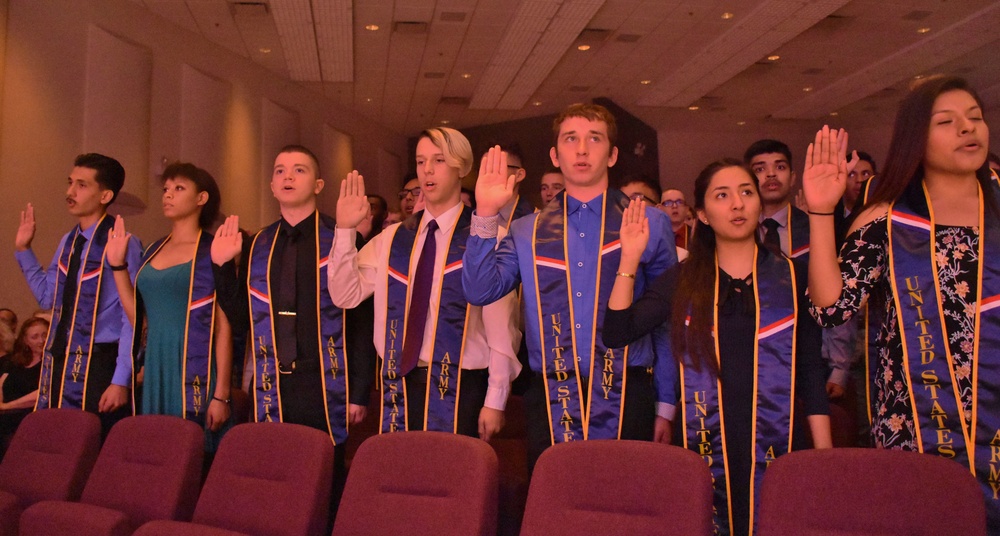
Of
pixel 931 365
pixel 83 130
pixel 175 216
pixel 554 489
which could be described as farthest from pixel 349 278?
pixel 83 130

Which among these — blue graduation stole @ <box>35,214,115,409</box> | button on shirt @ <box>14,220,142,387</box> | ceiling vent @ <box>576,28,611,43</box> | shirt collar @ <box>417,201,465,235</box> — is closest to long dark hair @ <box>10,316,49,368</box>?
button on shirt @ <box>14,220,142,387</box>

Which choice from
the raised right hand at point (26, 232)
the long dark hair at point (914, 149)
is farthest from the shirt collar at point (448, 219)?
the raised right hand at point (26, 232)

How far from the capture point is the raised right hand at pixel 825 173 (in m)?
1.88

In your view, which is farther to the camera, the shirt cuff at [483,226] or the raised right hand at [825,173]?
the shirt cuff at [483,226]

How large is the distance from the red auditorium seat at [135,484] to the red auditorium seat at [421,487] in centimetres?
62

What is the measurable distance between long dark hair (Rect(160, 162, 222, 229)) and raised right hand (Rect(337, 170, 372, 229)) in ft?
2.59

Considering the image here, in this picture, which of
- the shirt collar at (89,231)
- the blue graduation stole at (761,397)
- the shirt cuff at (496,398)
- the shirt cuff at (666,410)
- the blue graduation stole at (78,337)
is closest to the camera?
the blue graduation stole at (761,397)

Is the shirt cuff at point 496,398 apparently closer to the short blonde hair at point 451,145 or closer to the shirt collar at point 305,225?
the short blonde hair at point 451,145

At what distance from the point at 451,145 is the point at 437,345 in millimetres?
692

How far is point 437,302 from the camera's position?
2469mm

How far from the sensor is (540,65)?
29.1 ft

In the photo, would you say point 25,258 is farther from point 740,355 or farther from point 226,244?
point 740,355

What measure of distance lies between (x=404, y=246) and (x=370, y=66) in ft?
23.0

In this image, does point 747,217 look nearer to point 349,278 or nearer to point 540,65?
point 349,278
